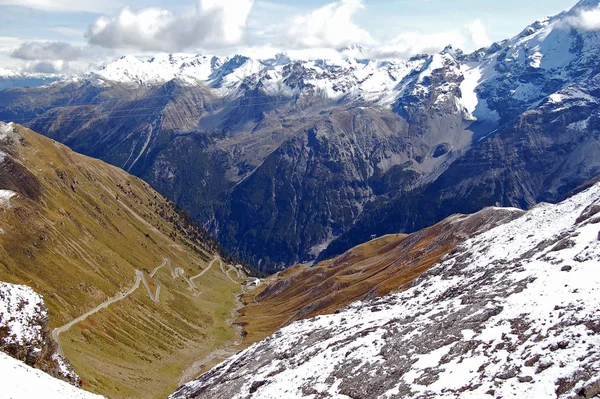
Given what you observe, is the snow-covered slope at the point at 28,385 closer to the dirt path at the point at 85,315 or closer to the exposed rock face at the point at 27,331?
the exposed rock face at the point at 27,331

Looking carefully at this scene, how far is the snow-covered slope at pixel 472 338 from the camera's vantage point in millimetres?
→ 35844

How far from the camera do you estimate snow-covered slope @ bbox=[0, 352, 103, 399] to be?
45219mm

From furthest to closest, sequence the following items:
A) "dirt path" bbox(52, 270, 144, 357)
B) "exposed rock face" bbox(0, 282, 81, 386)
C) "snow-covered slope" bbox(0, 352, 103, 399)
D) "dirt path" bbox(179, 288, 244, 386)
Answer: "dirt path" bbox(179, 288, 244, 386) < "dirt path" bbox(52, 270, 144, 357) < "exposed rock face" bbox(0, 282, 81, 386) < "snow-covered slope" bbox(0, 352, 103, 399)

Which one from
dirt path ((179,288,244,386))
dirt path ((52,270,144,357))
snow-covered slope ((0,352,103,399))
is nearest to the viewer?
snow-covered slope ((0,352,103,399))

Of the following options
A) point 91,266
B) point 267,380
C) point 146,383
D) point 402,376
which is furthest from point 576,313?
point 91,266

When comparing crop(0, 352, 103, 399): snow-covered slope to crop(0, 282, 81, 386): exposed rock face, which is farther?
crop(0, 282, 81, 386): exposed rock face

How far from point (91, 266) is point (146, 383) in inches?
2803

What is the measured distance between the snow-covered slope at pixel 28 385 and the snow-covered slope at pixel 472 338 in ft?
63.3

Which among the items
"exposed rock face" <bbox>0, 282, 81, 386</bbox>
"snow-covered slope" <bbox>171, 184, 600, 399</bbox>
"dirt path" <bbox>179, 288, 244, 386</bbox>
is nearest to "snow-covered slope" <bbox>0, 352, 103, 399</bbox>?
"exposed rock face" <bbox>0, 282, 81, 386</bbox>

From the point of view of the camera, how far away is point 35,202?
197 m

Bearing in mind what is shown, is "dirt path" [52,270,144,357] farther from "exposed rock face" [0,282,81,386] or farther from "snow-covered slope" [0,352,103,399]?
"snow-covered slope" [0,352,103,399]

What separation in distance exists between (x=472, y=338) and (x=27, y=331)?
5450 cm

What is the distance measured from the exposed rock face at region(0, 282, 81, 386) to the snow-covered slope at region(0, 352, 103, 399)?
11.0 metres

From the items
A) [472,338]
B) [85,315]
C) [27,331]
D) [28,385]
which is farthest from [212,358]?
[472,338]
